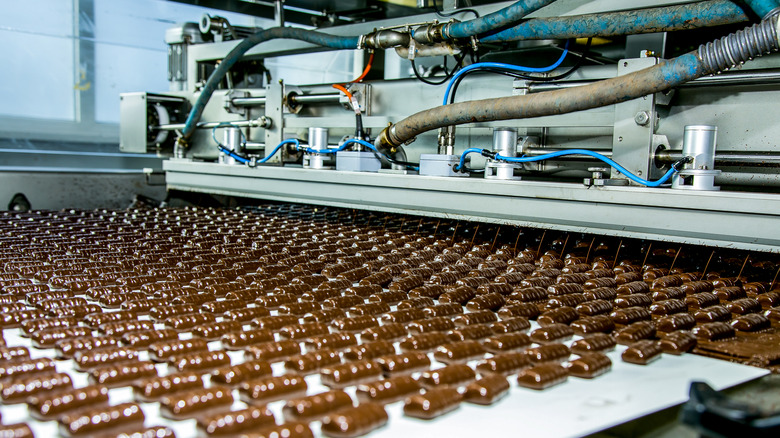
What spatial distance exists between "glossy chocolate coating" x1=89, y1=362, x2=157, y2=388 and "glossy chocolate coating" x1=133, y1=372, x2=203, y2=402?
32mm

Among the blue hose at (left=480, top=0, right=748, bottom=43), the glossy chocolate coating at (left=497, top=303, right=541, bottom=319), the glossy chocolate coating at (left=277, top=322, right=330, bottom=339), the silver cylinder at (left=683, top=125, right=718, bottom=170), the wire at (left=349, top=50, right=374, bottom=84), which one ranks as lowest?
the glossy chocolate coating at (left=277, top=322, right=330, bottom=339)

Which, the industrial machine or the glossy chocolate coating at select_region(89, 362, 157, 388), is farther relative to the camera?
the industrial machine

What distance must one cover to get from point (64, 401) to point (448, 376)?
710mm

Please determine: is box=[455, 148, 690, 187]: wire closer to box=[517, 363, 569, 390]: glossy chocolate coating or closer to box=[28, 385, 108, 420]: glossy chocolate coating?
box=[517, 363, 569, 390]: glossy chocolate coating

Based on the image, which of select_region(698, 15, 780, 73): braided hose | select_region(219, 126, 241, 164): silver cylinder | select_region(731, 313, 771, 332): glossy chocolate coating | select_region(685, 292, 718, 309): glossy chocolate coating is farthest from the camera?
select_region(219, 126, 241, 164): silver cylinder

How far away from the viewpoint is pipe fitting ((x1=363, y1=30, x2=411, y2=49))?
3681mm

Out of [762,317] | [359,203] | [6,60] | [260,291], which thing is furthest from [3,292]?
[6,60]

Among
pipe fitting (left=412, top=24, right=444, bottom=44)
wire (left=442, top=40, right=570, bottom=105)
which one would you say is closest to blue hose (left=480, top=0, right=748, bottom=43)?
wire (left=442, top=40, right=570, bottom=105)

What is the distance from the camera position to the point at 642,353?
1.60 meters

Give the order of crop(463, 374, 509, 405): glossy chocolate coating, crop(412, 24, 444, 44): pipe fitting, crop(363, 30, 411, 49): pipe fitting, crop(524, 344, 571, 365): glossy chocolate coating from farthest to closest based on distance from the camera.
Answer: crop(363, 30, 411, 49): pipe fitting → crop(412, 24, 444, 44): pipe fitting → crop(524, 344, 571, 365): glossy chocolate coating → crop(463, 374, 509, 405): glossy chocolate coating

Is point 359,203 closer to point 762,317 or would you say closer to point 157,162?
point 762,317

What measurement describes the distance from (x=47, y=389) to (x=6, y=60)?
23.9 feet

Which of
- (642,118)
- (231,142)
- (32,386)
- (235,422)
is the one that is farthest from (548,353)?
(231,142)

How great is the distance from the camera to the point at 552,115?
2.98m
